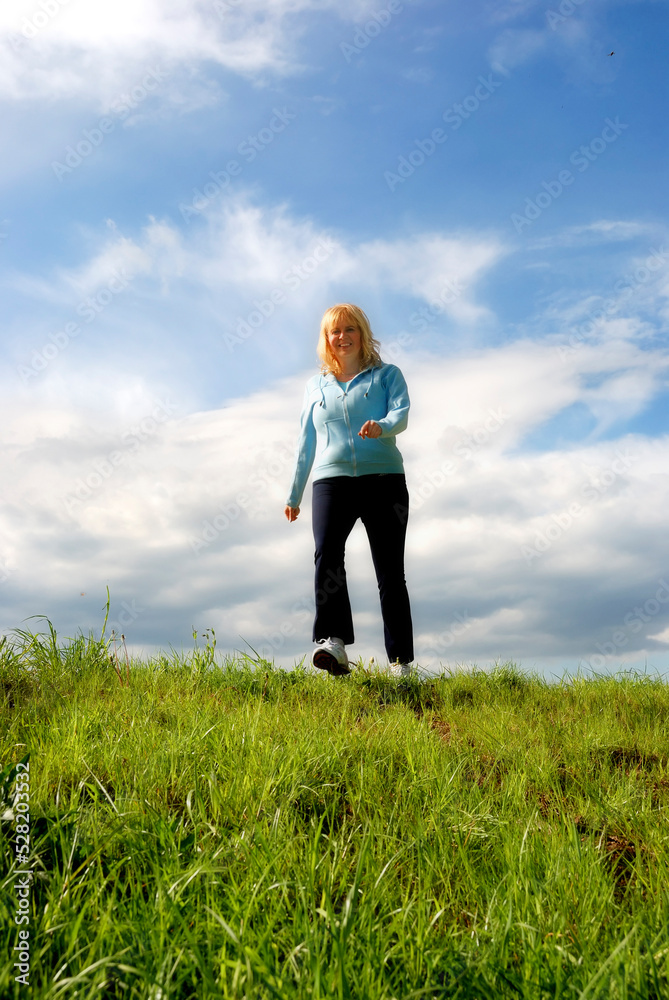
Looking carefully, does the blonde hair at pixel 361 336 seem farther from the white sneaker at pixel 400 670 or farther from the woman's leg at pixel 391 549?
the white sneaker at pixel 400 670

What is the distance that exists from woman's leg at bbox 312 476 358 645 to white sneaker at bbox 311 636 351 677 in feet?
0.31

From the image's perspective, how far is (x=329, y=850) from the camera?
2.47 metres

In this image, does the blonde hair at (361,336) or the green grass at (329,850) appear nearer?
the green grass at (329,850)

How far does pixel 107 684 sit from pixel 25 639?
77 centimetres

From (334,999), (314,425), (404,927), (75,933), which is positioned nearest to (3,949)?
(75,933)

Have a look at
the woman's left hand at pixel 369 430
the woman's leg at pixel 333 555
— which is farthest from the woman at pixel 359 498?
the woman's left hand at pixel 369 430

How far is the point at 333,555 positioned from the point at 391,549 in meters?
0.46

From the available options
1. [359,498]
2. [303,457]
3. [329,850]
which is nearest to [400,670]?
[359,498]

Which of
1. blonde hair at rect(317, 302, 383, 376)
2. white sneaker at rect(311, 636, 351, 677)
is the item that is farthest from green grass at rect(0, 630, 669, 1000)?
blonde hair at rect(317, 302, 383, 376)

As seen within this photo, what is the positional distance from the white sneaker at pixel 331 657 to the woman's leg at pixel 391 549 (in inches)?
17.8

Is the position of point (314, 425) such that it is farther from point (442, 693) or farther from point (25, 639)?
point (25, 639)

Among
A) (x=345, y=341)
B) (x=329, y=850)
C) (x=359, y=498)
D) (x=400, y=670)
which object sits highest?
(x=345, y=341)

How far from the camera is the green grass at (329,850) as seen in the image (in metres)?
1.87

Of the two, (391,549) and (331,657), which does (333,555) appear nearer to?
(391,549)
